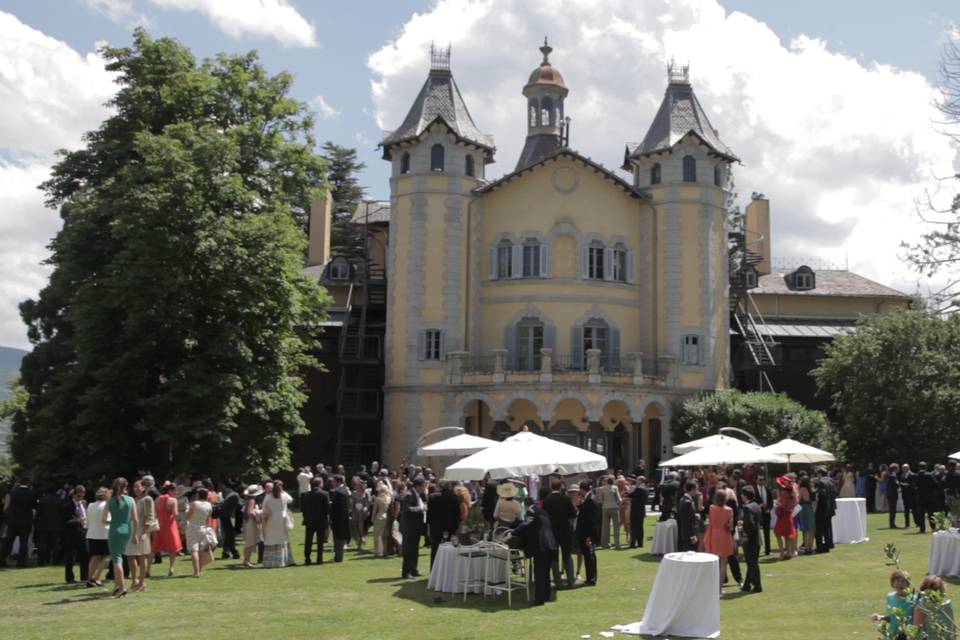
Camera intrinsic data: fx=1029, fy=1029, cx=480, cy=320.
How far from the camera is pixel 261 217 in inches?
1105

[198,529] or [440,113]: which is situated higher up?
[440,113]

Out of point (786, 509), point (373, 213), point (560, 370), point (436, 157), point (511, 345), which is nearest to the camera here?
point (786, 509)

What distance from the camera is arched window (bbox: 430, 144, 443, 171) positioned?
4253cm

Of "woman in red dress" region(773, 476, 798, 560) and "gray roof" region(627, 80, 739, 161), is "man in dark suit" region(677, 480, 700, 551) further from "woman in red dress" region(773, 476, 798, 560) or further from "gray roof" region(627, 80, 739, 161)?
"gray roof" region(627, 80, 739, 161)

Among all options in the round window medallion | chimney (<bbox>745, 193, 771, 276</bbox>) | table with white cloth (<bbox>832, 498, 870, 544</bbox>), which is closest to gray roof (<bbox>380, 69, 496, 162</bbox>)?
the round window medallion

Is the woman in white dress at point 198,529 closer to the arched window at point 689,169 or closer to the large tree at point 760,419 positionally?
the large tree at point 760,419

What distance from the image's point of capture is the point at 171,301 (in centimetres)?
2672

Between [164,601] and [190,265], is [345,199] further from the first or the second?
[164,601]

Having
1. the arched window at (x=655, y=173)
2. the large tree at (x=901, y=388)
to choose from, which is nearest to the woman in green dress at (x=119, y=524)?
the large tree at (x=901, y=388)

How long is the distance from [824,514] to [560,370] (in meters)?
20.7

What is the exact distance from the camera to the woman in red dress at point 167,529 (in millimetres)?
17750

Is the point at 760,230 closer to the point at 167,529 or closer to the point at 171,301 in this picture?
the point at 171,301

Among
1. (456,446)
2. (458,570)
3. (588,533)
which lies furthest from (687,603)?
(456,446)

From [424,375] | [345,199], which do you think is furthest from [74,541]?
[345,199]
